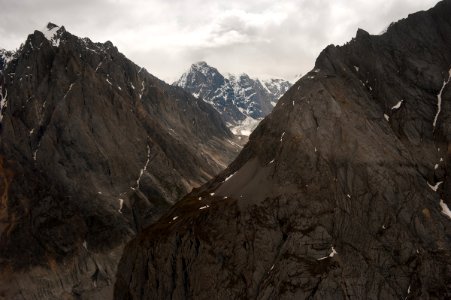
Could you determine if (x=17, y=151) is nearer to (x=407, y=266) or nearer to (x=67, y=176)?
(x=67, y=176)

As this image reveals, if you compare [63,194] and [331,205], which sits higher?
[63,194]

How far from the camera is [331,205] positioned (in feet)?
328

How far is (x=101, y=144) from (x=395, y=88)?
115 m

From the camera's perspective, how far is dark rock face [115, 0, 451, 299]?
93062mm

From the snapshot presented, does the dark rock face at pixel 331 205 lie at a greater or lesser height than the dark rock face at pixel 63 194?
lesser

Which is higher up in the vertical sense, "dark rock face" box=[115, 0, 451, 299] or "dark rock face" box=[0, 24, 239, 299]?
"dark rock face" box=[0, 24, 239, 299]

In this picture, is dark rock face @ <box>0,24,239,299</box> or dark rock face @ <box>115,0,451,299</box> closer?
dark rock face @ <box>115,0,451,299</box>

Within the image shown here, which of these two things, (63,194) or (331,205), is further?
(63,194)

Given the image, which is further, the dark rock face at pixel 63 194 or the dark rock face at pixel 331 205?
the dark rock face at pixel 63 194

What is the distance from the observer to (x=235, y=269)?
9931 centimetres

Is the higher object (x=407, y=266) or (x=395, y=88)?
(x=395, y=88)

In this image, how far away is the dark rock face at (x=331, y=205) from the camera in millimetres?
93062

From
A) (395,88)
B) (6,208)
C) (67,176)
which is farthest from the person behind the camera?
(67,176)

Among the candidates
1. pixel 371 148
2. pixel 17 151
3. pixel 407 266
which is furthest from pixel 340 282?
pixel 17 151
